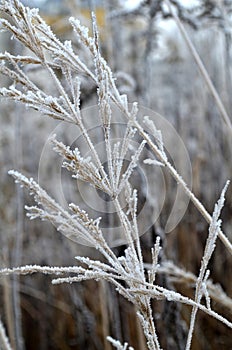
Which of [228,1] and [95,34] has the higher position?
[228,1]

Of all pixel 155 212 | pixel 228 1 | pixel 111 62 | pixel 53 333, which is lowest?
pixel 53 333

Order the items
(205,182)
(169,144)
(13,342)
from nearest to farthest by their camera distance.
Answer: (13,342) < (205,182) < (169,144)

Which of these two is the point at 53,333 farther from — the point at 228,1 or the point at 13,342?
the point at 228,1

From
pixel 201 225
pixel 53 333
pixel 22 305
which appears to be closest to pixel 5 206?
pixel 22 305

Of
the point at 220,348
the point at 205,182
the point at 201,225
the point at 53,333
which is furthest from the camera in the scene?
the point at 205,182

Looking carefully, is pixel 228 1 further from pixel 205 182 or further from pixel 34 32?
pixel 34 32

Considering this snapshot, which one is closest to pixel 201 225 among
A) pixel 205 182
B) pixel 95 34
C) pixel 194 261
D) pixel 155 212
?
pixel 194 261

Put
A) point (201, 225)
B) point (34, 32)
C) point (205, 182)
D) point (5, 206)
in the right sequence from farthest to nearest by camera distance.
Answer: point (205, 182), point (5, 206), point (201, 225), point (34, 32)

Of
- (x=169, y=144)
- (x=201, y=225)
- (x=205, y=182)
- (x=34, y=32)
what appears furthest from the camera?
(x=169, y=144)

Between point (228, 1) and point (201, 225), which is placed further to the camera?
point (201, 225)
